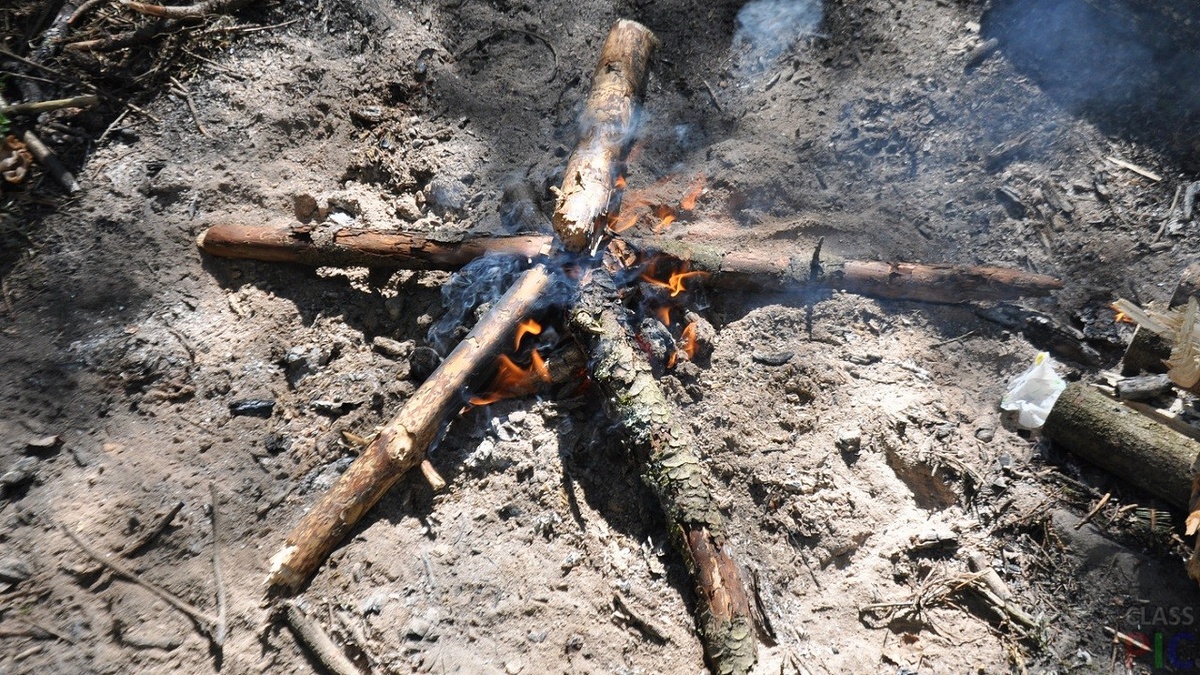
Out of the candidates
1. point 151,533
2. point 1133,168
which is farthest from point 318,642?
point 1133,168

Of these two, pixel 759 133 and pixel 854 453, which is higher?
pixel 759 133

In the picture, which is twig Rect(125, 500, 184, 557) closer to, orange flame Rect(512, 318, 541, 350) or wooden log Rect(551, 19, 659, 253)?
orange flame Rect(512, 318, 541, 350)

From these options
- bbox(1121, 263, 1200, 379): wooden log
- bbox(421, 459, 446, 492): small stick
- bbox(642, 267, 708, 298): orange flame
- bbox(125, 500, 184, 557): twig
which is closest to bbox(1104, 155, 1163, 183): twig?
bbox(1121, 263, 1200, 379): wooden log

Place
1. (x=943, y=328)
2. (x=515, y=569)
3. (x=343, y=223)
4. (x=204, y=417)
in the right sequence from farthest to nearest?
1. (x=343, y=223)
2. (x=943, y=328)
3. (x=204, y=417)
4. (x=515, y=569)

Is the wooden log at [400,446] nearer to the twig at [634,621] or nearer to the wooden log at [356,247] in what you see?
the wooden log at [356,247]

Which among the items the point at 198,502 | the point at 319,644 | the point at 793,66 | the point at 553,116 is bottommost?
the point at 319,644

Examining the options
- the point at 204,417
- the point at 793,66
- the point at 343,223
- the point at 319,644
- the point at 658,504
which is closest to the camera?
the point at 319,644

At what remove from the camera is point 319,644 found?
278 centimetres

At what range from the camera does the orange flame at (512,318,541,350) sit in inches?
134

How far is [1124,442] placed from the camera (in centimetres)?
304

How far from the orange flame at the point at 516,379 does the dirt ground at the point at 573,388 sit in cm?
8

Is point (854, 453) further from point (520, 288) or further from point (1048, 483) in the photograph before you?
point (520, 288)

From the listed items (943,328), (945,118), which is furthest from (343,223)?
(945,118)

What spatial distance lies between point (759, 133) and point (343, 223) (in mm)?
2677
